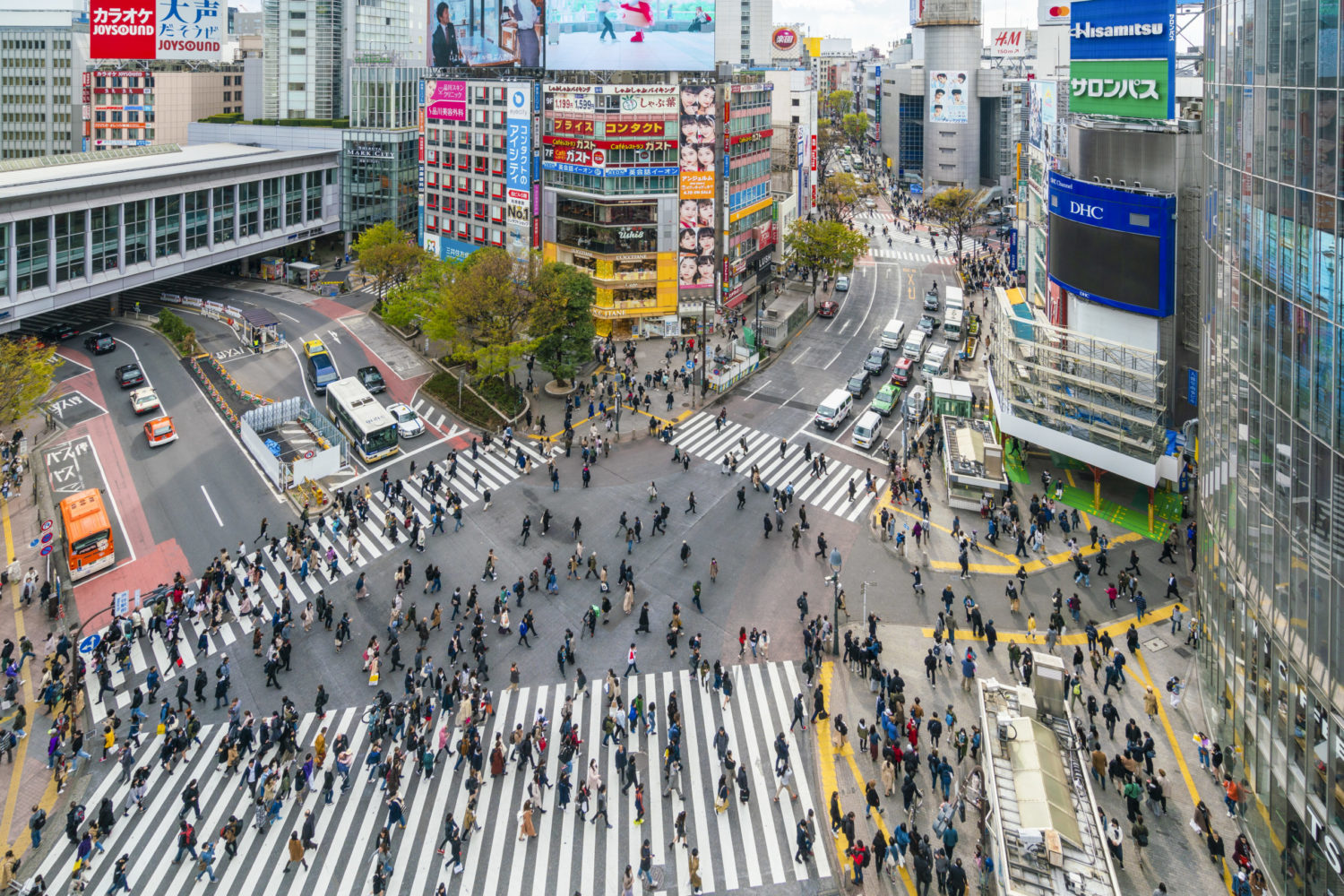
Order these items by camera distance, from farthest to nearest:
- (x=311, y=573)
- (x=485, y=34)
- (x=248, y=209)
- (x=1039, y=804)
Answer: (x=248, y=209)
(x=485, y=34)
(x=311, y=573)
(x=1039, y=804)

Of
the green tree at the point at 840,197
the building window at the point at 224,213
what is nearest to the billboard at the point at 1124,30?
the green tree at the point at 840,197

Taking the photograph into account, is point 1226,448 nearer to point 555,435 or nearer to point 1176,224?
point 1176,224

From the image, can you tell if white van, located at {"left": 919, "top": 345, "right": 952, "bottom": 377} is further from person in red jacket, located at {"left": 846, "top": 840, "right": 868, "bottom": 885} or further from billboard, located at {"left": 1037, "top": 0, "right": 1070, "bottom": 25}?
billboard, located at {"left": 1037, "top": 0, "right": 1070, "bottom": 25}

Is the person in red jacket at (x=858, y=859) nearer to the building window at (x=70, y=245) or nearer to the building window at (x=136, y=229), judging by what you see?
the building window at (x=70, y=245)

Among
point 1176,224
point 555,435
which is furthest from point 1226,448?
point 555,435

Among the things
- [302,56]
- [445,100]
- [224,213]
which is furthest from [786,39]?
[224,213]

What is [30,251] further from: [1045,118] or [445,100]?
[1045,118]

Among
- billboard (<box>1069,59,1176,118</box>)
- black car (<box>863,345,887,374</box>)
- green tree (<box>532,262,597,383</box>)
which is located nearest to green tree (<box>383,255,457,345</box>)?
green tree (<box>532,262,597,383</box>)

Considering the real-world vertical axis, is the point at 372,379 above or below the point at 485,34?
below
